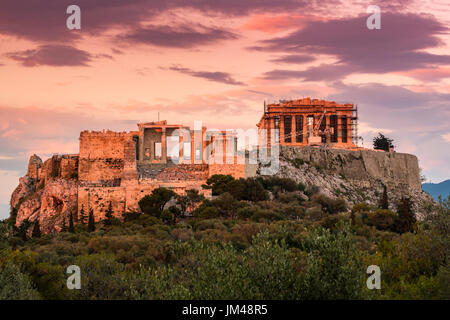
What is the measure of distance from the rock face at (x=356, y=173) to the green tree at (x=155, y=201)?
10793 millimetres

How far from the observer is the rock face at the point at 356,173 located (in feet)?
180

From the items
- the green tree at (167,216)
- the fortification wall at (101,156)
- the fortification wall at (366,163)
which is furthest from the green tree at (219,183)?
the fortification wall at (366,163)

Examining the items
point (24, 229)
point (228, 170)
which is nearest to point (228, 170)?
point (228, 170)

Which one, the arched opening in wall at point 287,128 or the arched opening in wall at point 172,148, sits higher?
the arched opening in wall at point 287,128

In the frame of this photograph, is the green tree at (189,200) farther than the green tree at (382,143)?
No

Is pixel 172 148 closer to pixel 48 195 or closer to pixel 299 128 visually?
pixel 48 195

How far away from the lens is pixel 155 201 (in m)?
44.5

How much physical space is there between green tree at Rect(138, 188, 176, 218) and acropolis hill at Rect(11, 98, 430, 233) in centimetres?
112

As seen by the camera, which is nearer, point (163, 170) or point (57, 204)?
point (57, 204)

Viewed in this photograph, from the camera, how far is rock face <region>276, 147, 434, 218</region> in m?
55.0

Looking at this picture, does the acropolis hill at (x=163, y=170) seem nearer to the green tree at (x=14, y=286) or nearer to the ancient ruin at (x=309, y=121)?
the ancient ruin at (x=309, y=121)

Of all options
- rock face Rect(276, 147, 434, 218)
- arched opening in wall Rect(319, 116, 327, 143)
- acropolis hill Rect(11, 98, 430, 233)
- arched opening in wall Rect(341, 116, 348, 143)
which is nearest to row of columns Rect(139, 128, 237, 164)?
acropolis hill Rect(11, 98, 430, 233)

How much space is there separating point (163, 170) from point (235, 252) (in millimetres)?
25110

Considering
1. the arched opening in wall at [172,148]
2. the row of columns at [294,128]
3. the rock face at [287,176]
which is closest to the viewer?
the rock face at [287,176]
